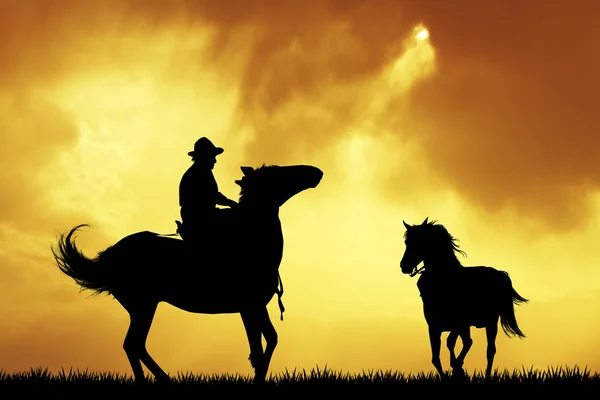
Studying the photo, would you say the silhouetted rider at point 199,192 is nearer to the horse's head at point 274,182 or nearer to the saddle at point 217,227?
the saddle at point 217,227

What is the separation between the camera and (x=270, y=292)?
1109 centimetres

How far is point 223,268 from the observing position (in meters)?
11.2

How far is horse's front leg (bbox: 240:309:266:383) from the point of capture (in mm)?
10688

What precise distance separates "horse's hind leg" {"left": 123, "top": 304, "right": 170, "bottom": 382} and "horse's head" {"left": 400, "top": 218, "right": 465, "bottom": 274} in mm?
5066

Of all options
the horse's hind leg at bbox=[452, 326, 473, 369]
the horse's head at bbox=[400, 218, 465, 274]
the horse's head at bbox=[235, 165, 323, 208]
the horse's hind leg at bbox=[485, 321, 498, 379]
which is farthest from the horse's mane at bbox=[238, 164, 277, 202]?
the horse's hind leg at bbox=[485, 321, 498, 379]

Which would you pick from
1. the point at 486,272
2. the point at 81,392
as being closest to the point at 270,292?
the point at 81,392

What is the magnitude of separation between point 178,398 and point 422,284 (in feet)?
20.5

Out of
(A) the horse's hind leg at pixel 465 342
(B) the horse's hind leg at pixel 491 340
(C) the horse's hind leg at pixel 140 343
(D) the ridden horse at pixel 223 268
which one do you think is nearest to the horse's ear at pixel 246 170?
(D) the ridden horse at pixel 223 268

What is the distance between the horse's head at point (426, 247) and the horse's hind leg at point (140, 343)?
16.6 feet

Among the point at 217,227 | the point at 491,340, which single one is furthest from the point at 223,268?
the point at 491,340

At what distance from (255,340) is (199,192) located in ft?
7.41

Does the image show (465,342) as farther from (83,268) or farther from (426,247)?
(83,268)

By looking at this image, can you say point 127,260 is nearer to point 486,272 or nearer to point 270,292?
point 270,292

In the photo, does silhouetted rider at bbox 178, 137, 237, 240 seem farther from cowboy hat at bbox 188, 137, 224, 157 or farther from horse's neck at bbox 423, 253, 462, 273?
horse's neck at bbox 423, 253, 462, 273
